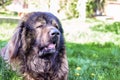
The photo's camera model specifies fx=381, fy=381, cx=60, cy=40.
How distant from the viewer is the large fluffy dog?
5.16 metres

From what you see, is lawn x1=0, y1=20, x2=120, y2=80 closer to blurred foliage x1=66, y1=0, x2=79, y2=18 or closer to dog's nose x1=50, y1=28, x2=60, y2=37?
dog's nose x1=50, y1=28, x2=60, y2=37

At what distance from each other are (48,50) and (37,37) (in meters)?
0.24

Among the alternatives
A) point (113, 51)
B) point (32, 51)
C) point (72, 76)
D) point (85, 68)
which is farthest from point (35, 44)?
point (113, 51)

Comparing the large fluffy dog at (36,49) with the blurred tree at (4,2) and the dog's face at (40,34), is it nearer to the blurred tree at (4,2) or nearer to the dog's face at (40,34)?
the dog's face at (40,34)

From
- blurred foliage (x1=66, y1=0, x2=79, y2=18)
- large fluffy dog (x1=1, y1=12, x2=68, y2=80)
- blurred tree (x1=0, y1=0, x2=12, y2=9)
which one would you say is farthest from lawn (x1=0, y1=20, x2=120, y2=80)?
blurred tree (x1=0, y1=0, x2=12, y2=9)

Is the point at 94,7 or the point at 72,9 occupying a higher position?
the point at 72,9

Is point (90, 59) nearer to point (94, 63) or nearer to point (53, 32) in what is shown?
point (94, 63)

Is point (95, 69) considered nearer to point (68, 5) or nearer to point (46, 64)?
point (46, 64)

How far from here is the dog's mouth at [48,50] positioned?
5151mm

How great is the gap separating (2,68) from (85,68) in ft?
8.15

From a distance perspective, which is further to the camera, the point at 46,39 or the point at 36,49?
the point at 36,49

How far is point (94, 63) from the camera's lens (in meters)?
7.58

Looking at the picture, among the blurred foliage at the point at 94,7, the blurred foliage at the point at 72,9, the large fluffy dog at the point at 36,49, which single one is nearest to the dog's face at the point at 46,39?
the large fluffy dog at the point at 36,49

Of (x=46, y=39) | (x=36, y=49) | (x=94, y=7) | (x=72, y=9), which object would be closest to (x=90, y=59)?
(x=36, y=49)
